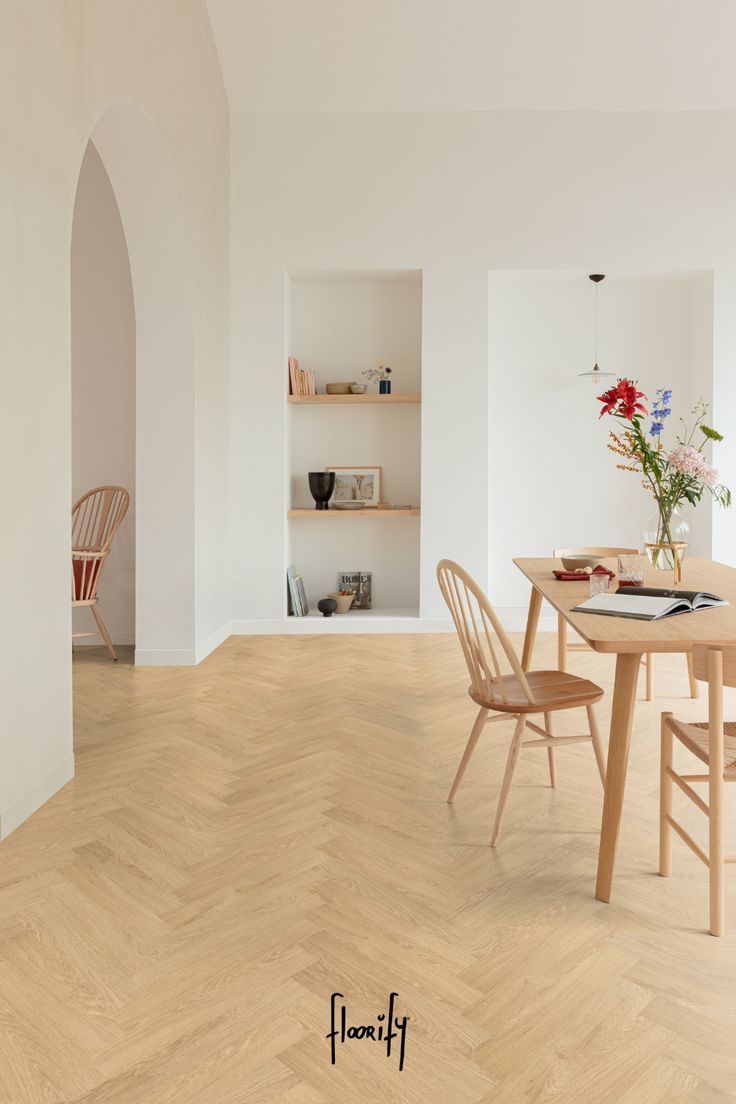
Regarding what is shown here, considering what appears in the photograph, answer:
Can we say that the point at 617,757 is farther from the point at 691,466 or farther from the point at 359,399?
the point at 359,399

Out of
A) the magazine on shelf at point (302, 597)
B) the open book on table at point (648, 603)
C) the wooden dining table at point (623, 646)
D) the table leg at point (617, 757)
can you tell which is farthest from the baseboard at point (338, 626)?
the table leg at point (617, 757)

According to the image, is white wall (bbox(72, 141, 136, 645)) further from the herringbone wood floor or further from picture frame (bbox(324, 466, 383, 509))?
the herringbone wood floor

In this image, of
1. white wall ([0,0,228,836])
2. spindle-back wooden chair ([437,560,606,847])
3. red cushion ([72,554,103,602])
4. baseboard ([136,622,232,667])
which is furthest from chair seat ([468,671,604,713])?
red cushion ([72,554,103,602])

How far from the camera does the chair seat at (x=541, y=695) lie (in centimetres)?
239

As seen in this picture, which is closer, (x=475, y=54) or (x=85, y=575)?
(x=85, y=575)

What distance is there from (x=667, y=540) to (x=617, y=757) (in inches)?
45.6

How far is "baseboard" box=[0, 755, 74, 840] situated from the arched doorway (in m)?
1.88

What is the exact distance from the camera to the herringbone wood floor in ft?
4.79

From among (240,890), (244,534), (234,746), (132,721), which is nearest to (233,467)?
(244,534)

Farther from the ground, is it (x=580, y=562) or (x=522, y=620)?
(x=580, y=562)

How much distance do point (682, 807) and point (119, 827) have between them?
1.71m

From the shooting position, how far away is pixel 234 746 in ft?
10.8

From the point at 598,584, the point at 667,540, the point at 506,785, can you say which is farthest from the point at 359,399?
the point at 506,785

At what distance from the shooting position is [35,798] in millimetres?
2688
